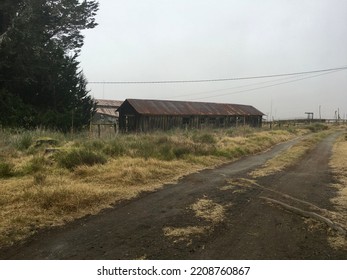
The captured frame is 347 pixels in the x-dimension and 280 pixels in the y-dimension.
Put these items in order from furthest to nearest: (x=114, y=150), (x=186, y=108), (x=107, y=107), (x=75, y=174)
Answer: (x=107, y=107)
(x=186, y=108)
(x=114, y=150)
(x=75, y=174)

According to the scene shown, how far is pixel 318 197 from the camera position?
26.7ft

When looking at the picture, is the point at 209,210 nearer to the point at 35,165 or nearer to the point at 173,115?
the point at 35,165

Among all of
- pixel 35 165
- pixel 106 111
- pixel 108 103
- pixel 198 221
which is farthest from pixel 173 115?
pixel 198 221

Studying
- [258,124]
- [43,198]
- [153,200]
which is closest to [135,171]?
[153,200]

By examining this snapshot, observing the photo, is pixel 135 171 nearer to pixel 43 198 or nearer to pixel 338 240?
pixel 43 198

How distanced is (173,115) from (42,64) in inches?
609

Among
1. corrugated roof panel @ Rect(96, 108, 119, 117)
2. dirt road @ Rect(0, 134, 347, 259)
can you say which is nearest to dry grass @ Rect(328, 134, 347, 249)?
dirt road @ Rect(0, 134, 347, 259)

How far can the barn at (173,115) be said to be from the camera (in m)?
34.7

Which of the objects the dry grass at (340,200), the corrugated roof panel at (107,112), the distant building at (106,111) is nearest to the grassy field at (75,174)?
the dry grass at (340,200)

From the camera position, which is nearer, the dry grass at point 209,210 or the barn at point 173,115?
the dry grass at point 209,210

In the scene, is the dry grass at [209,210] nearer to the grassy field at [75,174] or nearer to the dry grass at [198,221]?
the dry grass at [198,221]

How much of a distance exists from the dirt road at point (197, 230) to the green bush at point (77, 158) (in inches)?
119

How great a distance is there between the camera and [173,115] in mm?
36812

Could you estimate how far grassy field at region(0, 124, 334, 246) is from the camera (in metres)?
6.28
